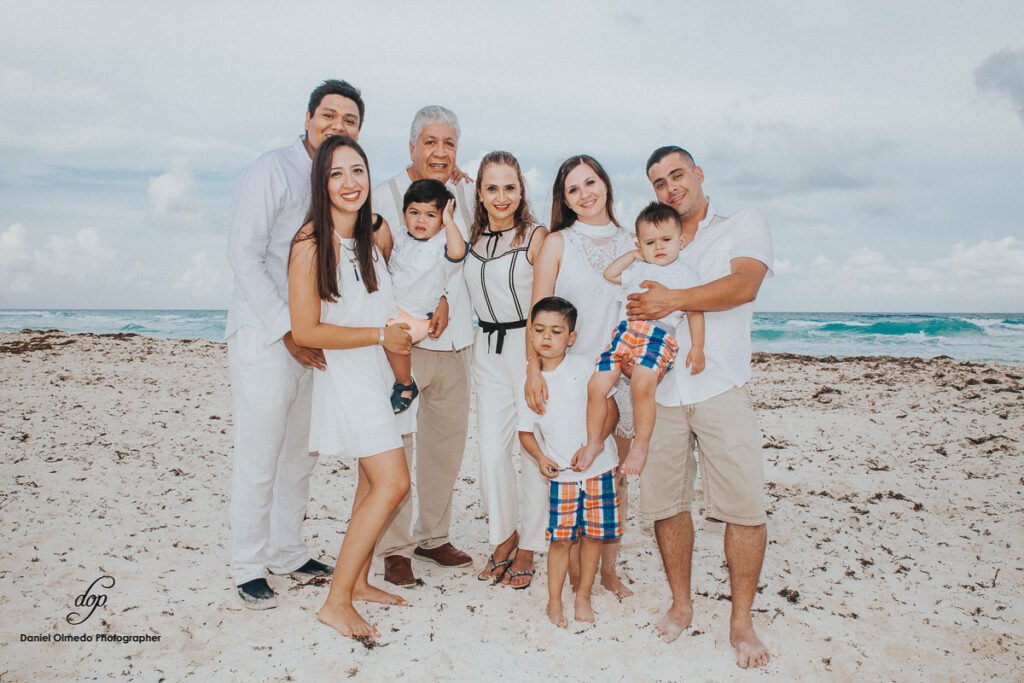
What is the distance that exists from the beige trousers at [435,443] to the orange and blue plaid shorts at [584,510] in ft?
2.95

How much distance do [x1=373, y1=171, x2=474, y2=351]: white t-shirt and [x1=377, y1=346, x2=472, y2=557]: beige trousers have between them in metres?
0.09

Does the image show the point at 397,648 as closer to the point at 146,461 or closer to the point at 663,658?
the point at 663,658

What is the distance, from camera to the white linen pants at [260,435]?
3.40 metres

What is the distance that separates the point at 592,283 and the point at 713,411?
0.93 m

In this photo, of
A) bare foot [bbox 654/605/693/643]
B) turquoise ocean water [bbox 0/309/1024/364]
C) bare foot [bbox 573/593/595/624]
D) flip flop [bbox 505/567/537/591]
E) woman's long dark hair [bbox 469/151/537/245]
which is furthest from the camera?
turquoise ocean water [bbox 0/309/1024/364]

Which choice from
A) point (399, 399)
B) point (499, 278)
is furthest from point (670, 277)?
point (399, 399)

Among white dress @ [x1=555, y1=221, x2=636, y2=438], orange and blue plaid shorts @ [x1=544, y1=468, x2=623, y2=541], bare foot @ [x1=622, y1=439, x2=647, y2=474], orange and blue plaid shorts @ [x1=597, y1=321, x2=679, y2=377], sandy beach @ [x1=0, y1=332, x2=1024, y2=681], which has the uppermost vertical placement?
white dress @ [x1=555, y1=221, x2=636, y2=438]

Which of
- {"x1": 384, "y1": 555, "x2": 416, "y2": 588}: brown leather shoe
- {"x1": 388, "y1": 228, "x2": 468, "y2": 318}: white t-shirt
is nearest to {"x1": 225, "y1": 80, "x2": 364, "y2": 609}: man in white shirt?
{"x1": 388, "y1": 228, "x2": 468, "y2": 318}: white t-shirt

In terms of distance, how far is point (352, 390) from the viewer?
322 centimetres

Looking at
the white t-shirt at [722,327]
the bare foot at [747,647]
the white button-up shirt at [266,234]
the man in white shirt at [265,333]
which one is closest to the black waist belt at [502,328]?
the white t-shirt at [722,327]

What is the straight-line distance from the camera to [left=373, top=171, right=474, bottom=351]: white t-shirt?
387 centimetres

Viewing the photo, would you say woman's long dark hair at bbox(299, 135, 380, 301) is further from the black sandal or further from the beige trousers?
the beige trousers

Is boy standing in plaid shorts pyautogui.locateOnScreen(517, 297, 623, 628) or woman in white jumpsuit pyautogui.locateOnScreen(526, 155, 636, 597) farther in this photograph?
woman in white jumpsuit pyautogui.locateOnScreen(526, 155, 636, 597)

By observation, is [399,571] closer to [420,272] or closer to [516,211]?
[420,272]
